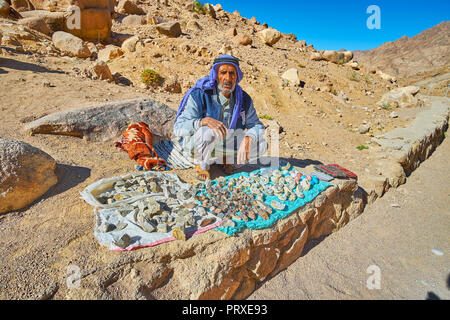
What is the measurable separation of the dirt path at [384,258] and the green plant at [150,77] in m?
6.21

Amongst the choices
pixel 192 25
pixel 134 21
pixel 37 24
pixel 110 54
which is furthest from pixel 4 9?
pixel 192 25

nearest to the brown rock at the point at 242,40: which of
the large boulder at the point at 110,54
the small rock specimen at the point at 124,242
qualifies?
the large boulder at the point at 110,54

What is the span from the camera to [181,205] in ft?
7.39

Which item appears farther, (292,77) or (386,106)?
(386,106)

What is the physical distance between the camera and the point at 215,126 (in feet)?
8.64

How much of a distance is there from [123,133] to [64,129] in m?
0.77

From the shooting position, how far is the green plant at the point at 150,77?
684 centimetres

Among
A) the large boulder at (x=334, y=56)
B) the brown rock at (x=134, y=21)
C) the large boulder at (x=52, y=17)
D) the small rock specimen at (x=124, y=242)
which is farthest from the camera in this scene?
the large boulder at (x=334, y=56)

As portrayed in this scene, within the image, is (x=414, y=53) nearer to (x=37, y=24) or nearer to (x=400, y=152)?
(x=400, y=152)

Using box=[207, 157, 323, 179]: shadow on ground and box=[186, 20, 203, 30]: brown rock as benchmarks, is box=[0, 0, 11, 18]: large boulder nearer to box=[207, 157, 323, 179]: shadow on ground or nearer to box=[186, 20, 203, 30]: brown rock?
box=[186, 20, 203, 30]: brown rock

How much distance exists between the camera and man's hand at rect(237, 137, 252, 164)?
9.19 feet

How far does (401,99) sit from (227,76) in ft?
32.9

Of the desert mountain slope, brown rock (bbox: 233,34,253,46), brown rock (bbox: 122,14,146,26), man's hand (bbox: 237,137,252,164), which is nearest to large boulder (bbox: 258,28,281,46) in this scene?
brown rock (bbox: 233,34,253,46)

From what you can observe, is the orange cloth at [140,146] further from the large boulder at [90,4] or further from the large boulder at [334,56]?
the large boulder at [334,56]
